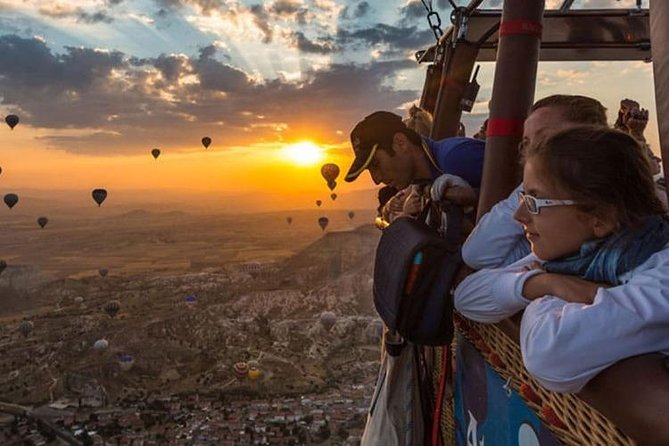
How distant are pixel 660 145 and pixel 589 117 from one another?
0.55 meters

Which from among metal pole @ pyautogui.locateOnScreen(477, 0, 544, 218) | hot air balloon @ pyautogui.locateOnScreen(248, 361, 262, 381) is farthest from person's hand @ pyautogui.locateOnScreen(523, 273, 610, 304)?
hot air balloon @ pyautogui.locateOnScreen(248, 361, 262, 381)

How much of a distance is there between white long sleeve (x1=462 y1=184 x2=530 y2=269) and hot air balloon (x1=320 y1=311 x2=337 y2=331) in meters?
41.5

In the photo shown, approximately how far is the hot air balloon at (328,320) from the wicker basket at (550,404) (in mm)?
41596

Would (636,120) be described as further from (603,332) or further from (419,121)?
(603,332)

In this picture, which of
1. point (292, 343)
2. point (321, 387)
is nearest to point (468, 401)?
point (321, 387)

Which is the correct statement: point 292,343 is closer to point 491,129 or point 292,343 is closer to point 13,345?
point 13,345

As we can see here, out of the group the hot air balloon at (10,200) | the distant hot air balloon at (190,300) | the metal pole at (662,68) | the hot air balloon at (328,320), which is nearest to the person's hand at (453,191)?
the metal pole at (662,68)

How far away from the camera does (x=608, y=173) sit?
854 mm

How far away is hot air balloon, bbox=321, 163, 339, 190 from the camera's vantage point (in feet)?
64.6

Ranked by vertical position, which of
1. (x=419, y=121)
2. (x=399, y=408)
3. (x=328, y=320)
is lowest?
(x=328, y=320)

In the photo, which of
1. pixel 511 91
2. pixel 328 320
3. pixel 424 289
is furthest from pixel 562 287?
pixel 328 320

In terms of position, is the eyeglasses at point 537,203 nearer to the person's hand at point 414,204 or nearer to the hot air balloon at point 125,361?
the person's hand at point 414,204

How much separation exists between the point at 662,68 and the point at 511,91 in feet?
1.79

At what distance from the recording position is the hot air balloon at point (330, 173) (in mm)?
19688
